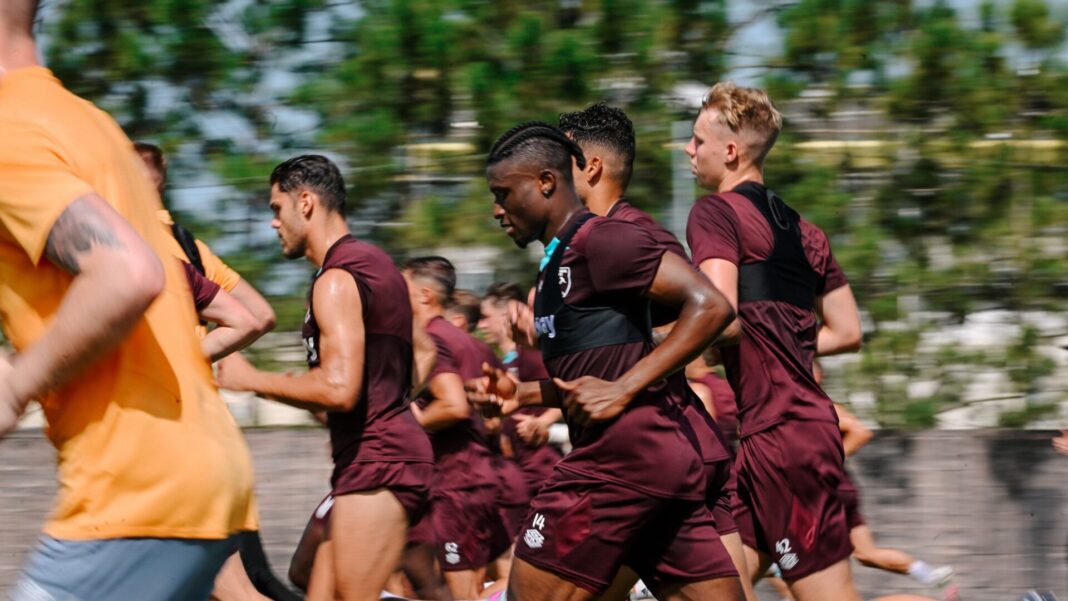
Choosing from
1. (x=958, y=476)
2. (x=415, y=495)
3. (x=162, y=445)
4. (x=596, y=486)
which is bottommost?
(x=958, y=476)

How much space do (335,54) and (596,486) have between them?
4233 mm

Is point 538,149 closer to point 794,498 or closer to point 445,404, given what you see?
point 794,498

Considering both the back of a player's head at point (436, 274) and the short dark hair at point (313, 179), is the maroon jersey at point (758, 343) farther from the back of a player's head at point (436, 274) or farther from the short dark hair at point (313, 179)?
the back of a player's head at point (436, 274)

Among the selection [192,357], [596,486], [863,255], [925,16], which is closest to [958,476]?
[863,255]

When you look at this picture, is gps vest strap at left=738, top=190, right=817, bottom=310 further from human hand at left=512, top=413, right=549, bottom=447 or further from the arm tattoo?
the arm tattoo

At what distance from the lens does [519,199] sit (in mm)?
4664

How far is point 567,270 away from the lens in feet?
14.8

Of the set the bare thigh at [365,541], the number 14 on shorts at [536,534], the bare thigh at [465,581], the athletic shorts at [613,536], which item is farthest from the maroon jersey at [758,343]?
the bare thigh at [465,581]

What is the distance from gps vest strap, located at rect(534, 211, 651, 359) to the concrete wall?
3855 mm

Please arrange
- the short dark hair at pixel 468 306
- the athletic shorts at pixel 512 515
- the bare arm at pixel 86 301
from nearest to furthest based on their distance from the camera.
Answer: the bare arm at pixel 86 301 → the athletic shorts at pixel 512 515 → the short dark hair at pixel 468 306

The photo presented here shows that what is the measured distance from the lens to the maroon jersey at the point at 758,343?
5.41 meters

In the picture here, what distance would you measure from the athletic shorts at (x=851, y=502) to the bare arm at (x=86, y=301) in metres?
4.22

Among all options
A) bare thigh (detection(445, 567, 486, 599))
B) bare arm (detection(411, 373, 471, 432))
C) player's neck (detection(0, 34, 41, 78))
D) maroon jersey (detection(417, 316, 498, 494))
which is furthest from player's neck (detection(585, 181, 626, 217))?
bare thigh (detection(445, 567, 486, 599))

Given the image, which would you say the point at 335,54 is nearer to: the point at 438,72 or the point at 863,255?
the point at 438,72
